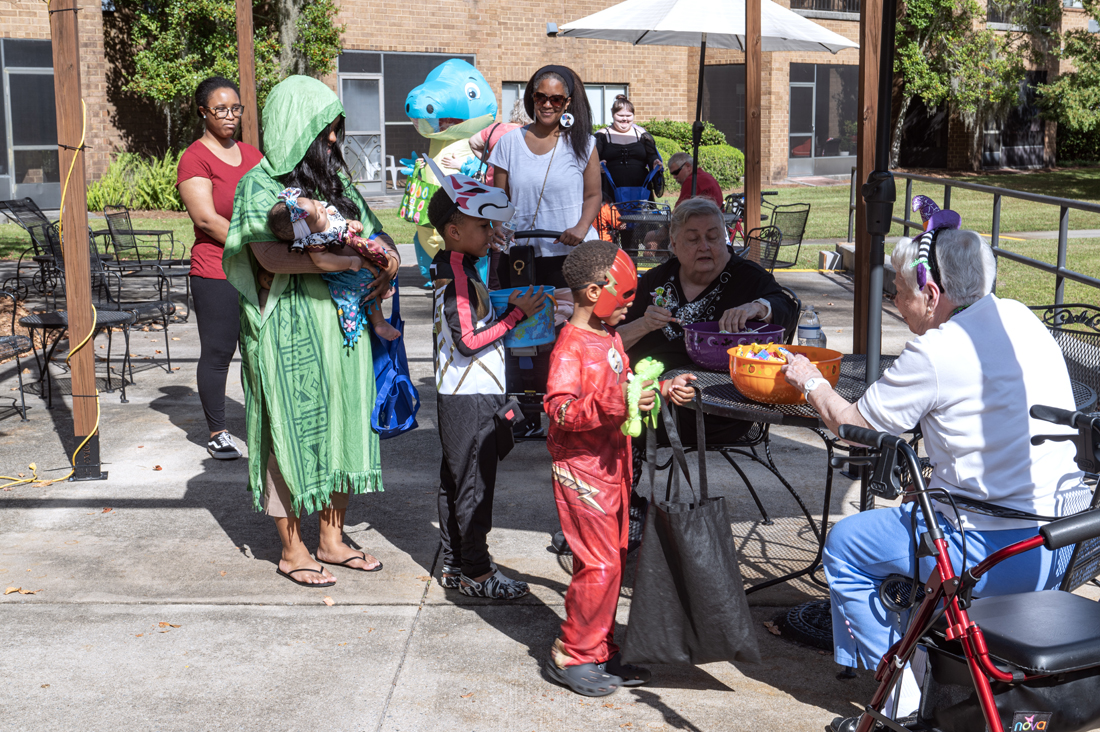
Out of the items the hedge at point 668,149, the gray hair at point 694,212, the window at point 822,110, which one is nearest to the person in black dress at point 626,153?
the gray hair at point 694,212

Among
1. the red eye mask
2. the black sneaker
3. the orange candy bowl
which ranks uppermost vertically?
the red eye mask

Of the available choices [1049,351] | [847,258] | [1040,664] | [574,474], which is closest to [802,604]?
[574,474]

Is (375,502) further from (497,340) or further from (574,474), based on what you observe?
(574,474)

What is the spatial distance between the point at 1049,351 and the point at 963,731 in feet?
3.68

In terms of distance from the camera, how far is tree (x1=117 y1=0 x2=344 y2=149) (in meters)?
20.3

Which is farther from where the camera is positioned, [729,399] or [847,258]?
[847,258]

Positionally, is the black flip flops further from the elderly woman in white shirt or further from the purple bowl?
the elderly woman in white shirt

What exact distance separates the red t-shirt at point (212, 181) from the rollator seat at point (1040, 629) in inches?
170

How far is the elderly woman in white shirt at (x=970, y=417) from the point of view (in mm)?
2807

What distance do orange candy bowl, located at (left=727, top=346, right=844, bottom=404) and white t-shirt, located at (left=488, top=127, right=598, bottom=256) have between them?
8.24ft

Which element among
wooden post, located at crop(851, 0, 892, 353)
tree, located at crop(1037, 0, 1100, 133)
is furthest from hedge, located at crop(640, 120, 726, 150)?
wooden post, located at crop(851, 0, 892, 353)

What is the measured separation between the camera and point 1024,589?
280 cm

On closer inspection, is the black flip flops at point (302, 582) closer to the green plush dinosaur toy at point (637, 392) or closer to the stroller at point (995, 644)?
the green plush dinosaur toy at point (637, 392)

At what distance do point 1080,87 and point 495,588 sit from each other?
28.9 metres
